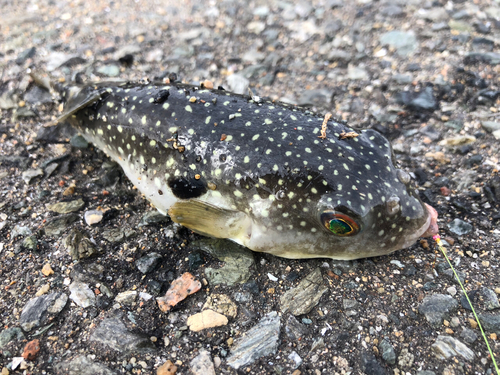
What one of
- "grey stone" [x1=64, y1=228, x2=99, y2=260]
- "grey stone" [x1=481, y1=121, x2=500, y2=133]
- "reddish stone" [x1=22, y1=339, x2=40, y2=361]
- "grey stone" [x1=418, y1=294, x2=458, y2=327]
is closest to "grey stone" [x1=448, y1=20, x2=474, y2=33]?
"grey stone" [x1=481, y1=121, x2=500, y2=133]

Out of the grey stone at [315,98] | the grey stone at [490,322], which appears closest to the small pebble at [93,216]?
the grey stone at [315,98]

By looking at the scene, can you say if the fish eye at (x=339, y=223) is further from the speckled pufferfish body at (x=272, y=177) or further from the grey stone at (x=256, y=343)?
the grey stone at (x=256, y=343)

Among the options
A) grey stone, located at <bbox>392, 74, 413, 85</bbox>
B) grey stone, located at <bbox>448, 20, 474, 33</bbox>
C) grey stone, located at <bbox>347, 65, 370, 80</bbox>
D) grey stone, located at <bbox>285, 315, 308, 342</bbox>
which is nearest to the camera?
grey stone, located at <bbox>285, 315, 308, 342</bbox>

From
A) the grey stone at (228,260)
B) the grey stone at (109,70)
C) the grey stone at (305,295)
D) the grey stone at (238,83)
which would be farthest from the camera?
the grey stone at (109,70)

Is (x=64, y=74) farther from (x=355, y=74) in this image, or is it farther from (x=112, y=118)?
(x=355, y=74)

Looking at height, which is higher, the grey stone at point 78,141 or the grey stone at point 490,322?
the grey stone at point 78,141

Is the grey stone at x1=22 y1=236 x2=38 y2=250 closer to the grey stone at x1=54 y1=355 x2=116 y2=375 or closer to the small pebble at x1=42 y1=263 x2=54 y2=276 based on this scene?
the small pebble at x1=42 y1=263 x2=54 y2=276

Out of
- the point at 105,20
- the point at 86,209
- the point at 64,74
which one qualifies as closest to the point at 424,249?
the point at 86,209

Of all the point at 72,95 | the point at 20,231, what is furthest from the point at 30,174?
the point at 72,95
